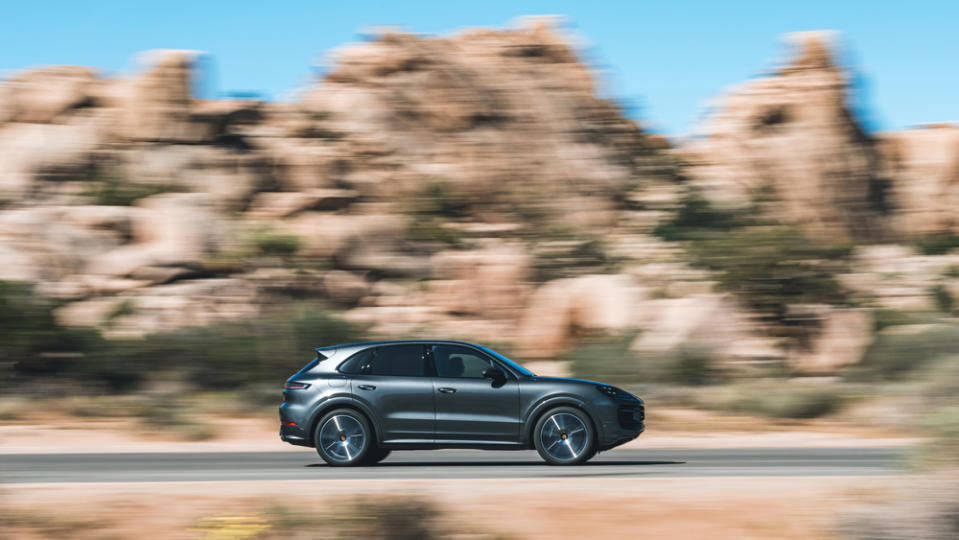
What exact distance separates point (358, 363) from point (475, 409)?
5.10 feet

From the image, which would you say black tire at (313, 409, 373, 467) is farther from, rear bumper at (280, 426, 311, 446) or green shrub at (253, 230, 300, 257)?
green shrub at (253, 230, 300, 257)

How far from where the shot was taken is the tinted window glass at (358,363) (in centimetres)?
1367

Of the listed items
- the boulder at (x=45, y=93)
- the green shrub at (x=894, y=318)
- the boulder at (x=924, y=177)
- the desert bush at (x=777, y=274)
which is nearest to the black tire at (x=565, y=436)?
the desert bush at (x=777, y=274)

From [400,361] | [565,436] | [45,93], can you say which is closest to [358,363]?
[400,361]

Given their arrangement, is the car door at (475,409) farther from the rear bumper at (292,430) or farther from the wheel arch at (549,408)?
the rear bumper at (292,430)

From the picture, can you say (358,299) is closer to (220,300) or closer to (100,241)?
(220,300)

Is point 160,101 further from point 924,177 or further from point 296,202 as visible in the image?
point 924,177

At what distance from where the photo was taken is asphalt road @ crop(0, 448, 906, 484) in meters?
13.4

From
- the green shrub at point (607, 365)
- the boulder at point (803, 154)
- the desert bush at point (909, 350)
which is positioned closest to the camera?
the green shrub at point (607, 365)

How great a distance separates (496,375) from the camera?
13484mm

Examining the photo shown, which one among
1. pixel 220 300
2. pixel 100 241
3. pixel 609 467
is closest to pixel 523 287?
pixel 220 300

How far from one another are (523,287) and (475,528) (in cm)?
2888

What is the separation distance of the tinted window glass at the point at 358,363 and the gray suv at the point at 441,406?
12 mm

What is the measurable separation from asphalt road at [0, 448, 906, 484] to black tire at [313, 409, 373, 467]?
0.58 ft
